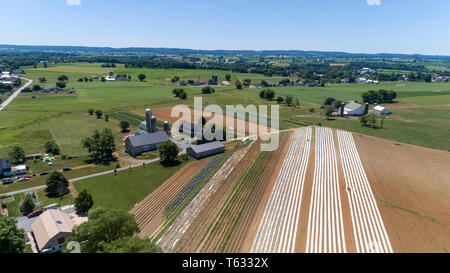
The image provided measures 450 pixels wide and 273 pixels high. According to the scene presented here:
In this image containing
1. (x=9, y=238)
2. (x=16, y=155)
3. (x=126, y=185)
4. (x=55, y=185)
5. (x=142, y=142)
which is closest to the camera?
(x=9, y=238)

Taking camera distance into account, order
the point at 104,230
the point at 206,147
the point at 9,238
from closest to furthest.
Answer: the point at 104,230 < the point at 9,238 < the point at 206,147

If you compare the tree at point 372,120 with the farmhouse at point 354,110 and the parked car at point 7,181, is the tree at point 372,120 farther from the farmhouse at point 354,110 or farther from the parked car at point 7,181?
the parked car at point 7,181

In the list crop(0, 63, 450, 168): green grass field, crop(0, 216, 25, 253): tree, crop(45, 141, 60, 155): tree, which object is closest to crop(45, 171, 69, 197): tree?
crop(0, 216, 25, 253): tree

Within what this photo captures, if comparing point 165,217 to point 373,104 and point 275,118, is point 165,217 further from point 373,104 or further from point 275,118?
point 373,104

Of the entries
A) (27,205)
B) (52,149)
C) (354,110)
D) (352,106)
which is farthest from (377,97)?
(27,205)

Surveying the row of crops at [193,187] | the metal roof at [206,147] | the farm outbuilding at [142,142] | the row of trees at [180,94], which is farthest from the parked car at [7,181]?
the row of trees at [180,94]

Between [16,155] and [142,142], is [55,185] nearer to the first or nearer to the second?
[16,155]
